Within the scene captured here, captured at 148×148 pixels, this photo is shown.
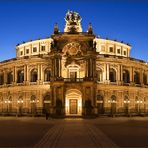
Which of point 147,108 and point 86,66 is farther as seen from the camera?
point 147,108

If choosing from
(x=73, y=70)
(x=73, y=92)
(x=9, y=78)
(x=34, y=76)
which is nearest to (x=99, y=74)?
(x=73, y=70)

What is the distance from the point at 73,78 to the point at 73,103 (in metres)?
6.01

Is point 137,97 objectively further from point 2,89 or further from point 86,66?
point 2,89

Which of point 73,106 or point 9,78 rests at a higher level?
point 9,78

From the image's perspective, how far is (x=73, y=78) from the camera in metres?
69.2

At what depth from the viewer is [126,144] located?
2292cm

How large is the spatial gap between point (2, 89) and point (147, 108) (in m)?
36.2

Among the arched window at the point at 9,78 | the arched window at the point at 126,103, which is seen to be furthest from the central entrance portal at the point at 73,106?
the arched window at the point at 9,78

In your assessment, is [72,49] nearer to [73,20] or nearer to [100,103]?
[73,20]

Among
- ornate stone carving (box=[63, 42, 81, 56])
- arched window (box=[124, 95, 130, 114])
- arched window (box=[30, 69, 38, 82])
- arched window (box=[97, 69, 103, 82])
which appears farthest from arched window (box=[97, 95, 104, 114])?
arched window (box=[30, 69, 38, 82])

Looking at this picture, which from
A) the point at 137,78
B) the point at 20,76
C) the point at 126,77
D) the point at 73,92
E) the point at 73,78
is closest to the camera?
the point at 73,78

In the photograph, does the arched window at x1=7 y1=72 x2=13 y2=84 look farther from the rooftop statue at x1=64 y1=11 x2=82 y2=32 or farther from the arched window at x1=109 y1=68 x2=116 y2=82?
the arched window at x1=109 y1=68 x2=116 y2=82

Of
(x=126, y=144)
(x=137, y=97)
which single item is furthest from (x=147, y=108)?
(x=126, y=144)

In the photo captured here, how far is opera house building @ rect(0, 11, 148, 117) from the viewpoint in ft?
225
